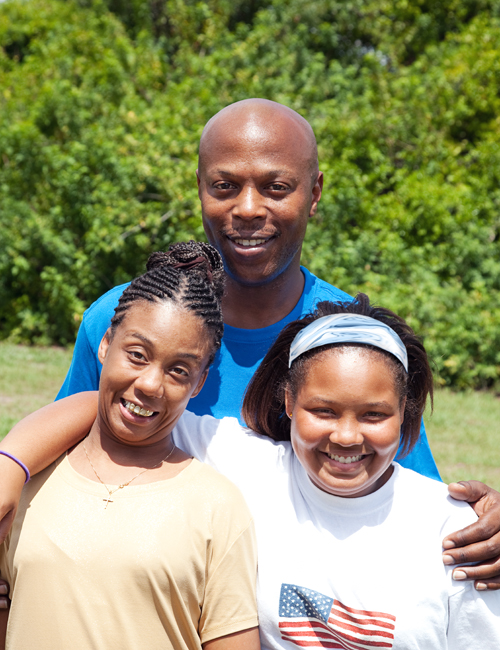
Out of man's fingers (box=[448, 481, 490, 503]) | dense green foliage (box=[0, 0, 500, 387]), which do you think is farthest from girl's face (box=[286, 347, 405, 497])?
dense green foliage (box=[0, 0, 500, 387])

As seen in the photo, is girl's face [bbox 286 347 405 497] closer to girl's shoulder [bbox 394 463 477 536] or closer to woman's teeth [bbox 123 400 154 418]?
girl's shoulder [bbox 394 463 477 536]

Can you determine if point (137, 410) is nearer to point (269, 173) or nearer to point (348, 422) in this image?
point (348, 422)

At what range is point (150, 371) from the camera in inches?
70.5

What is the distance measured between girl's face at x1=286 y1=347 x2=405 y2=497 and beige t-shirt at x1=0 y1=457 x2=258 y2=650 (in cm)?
27

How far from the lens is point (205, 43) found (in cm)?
1289

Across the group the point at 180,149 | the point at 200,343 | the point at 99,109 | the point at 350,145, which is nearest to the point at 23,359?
the point at 180,149

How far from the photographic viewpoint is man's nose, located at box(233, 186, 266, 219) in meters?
2.34

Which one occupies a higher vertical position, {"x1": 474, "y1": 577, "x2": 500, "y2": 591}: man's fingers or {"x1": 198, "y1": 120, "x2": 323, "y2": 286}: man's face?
{"x1": 198, "y1": 120, "x2": 323, "y2": 286}: man's face

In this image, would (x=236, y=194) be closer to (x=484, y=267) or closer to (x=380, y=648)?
(x=380, y=648)

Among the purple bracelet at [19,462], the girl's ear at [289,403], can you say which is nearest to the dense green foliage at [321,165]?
the girl's ear at [289,403]

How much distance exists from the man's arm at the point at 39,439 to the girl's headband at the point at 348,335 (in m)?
0.61

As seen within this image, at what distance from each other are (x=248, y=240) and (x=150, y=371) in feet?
2.51

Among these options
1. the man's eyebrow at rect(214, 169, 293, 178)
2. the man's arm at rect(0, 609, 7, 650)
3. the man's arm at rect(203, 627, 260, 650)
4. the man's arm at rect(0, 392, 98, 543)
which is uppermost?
the man's eyebrow at rect(214, 169, 293, 178)

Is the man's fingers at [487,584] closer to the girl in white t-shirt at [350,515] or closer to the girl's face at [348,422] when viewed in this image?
the girl in white t-shirt at [350,515]
